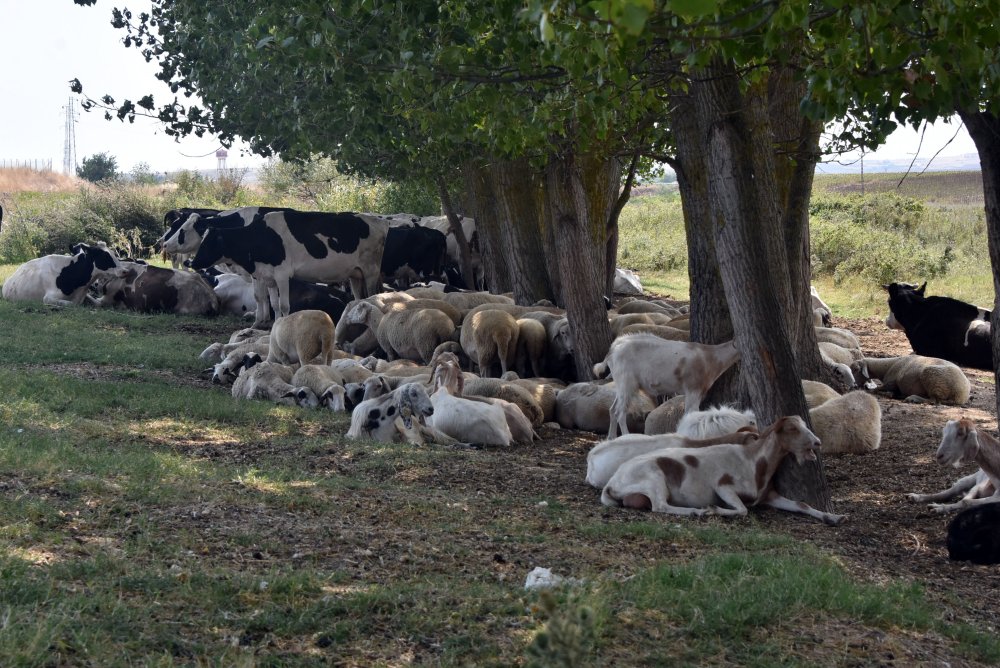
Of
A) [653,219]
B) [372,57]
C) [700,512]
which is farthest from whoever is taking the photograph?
[653,219]

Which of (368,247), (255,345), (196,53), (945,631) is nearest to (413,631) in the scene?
(945,631)

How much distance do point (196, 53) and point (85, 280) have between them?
6392mm

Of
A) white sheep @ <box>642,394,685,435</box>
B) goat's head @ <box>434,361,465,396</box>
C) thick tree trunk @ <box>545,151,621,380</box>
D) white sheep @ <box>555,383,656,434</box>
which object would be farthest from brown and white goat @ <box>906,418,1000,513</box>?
thick tree trunk @ <box>545,151,621,380</box>

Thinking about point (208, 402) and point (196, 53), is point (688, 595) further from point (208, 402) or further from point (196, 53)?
point (196, 53)

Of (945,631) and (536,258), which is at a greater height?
(536,258)

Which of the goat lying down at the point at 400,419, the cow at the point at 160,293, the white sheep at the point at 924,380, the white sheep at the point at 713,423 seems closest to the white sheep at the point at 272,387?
the goat lying down at the point at 400,419

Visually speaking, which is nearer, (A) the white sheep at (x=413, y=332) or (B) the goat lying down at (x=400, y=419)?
(B) the goat lying down at (x=400, y=419)

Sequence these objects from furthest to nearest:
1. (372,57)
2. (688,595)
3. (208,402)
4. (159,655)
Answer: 1. (208,402)
2. (372,57)
3. (688,595)
4. (159,655)

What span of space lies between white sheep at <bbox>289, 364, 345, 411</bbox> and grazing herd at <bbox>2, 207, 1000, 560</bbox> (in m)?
0.03

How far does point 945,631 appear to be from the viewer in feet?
18.4

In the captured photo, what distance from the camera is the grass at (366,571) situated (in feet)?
15.2

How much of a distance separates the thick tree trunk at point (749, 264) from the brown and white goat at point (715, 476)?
0.25m

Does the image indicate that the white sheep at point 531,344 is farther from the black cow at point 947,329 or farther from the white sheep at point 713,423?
the black cow at point 947,329

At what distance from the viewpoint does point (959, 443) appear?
8367 millimetres
